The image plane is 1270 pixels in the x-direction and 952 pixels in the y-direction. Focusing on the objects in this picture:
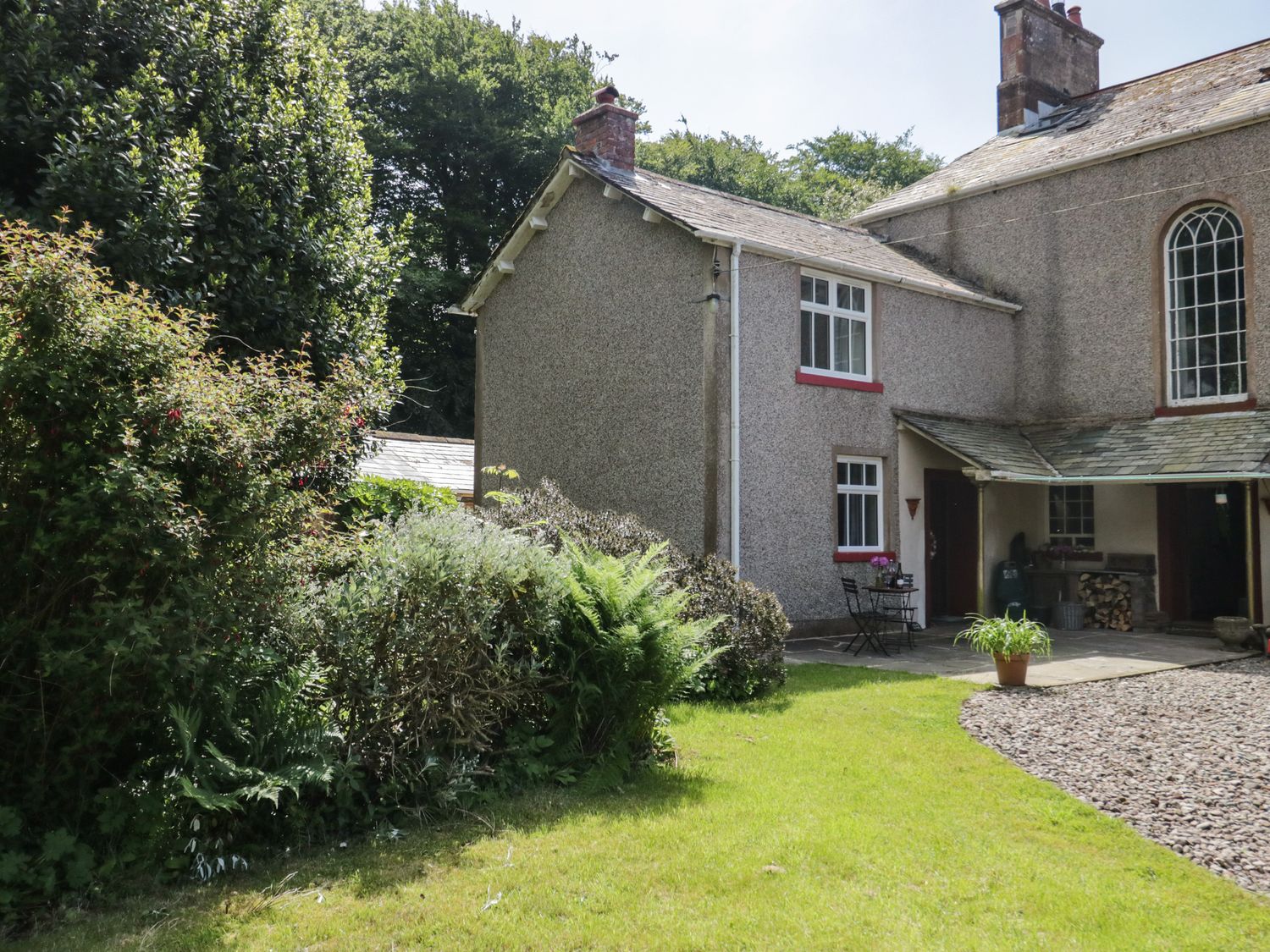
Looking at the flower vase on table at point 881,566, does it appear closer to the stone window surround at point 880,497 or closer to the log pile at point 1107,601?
the stone window surround at point 880,497

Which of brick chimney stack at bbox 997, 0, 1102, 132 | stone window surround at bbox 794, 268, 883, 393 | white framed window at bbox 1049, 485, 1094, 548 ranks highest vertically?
brick chimney stack at bbox 997, 0, 1102, 132

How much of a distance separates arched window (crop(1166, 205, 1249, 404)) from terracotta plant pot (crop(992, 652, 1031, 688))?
8.10m

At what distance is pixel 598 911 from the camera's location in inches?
160

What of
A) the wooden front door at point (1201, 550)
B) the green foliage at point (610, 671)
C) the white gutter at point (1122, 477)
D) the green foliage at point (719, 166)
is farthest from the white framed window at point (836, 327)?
the green foliage at point (719, 166)

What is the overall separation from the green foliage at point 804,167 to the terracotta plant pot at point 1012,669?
25.6 metres

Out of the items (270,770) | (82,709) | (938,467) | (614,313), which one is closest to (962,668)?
(938,467)

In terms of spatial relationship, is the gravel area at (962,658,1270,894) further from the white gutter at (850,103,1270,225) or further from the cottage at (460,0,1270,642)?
the white gutter at (850,103,1270,225)

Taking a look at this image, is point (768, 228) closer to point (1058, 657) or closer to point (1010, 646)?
point (1058, 657)

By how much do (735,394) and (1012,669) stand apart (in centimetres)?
503

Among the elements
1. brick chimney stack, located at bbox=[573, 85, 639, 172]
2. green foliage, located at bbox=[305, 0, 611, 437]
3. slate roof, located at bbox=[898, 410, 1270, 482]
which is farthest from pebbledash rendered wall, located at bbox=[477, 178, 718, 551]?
green foliage, located at bbox=[305, 0, 611, 437]

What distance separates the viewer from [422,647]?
5312 mm

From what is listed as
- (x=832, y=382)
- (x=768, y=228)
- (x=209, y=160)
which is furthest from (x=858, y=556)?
(x=209, y=160)

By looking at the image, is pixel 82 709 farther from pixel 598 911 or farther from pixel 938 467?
pixel 938 467

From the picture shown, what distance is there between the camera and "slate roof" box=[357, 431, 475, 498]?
59.7ft
